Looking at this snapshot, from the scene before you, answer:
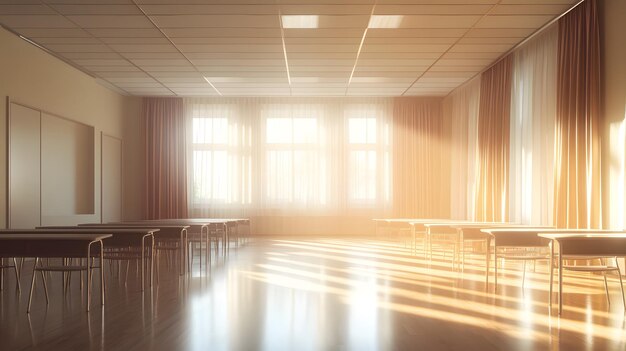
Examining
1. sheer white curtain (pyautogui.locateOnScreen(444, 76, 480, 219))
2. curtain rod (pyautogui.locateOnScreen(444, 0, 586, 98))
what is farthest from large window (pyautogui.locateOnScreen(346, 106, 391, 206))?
curtain rod (pyautogui.locateOnScreen(444, 0, 586, 98))

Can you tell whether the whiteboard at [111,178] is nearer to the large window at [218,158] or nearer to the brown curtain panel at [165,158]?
the brown curtain panel at [165,158]

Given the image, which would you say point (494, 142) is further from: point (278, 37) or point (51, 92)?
point (51, 92)

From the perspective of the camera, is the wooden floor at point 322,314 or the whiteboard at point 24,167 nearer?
the wooden floor at point 322,314

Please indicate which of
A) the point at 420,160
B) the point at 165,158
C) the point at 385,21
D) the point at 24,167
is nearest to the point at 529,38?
the point at 385,21

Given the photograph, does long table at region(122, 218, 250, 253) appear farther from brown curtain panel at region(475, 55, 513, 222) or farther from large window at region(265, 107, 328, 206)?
brown curtain panel at region(475, 55, 513, 222)

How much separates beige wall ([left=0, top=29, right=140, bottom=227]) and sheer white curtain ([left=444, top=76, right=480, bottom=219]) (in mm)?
7792

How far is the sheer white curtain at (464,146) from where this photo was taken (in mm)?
12120

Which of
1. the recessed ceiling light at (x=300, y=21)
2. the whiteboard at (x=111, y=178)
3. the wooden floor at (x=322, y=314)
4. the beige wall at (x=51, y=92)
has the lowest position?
the wooden floor at (x=322, y=314)

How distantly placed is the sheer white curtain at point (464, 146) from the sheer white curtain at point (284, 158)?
1.56 meters

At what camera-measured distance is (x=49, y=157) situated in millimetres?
10133

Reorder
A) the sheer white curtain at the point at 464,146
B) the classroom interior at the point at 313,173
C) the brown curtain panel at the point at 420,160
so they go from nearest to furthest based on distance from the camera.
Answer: the classroom interior at the point at 313,173, the sheer white curtain at the point at 464,146, the brown curtain panel at the point at 420,160

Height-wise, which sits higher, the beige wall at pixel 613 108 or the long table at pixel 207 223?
the beige wall at pixel 613 108

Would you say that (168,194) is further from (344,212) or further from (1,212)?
(1,212)

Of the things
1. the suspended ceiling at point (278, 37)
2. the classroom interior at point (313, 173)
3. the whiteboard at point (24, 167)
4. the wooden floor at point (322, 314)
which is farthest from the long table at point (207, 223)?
the suspended ceiling at point (278, 37)
